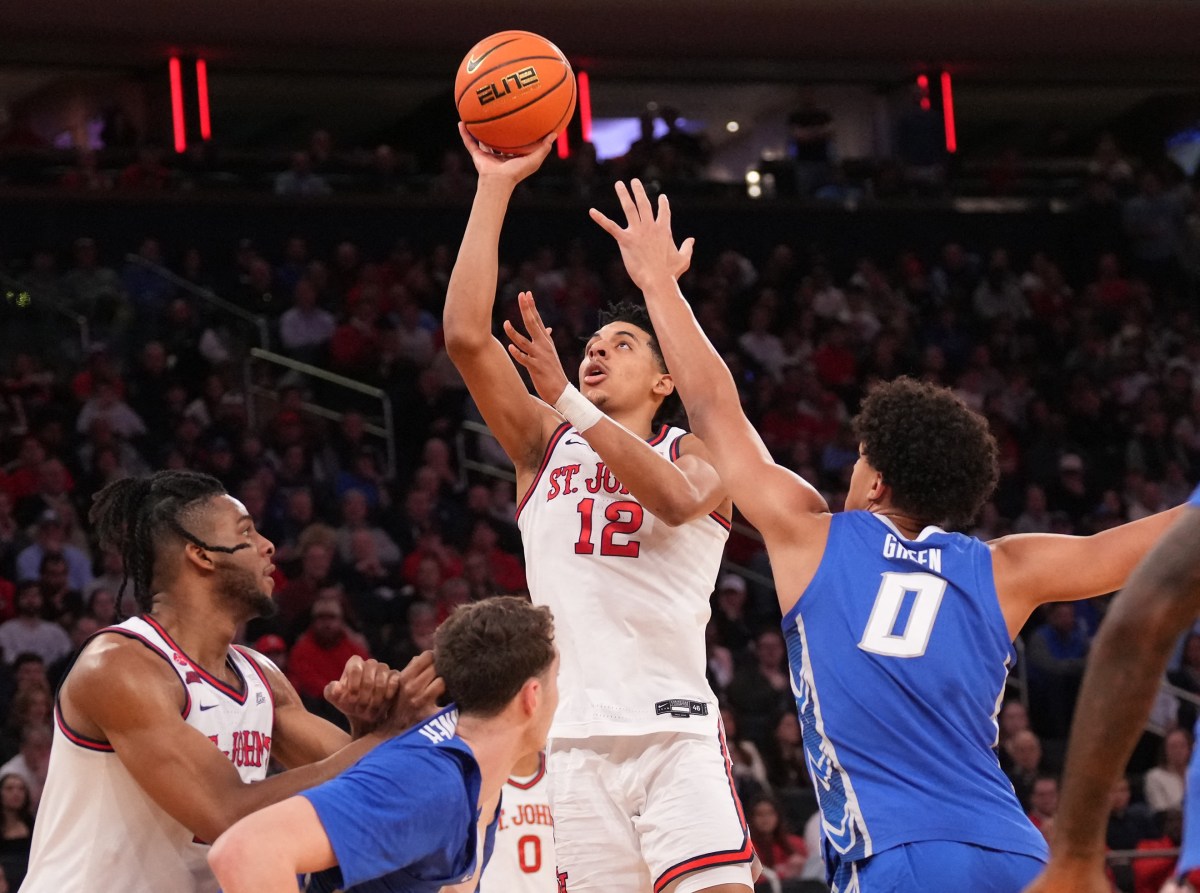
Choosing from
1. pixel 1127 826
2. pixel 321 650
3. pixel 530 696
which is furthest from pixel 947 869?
pixel 1127 826

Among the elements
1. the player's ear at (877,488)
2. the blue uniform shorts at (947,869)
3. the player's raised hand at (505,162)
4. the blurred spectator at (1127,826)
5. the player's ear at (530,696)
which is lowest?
the blurred spectator at (1127,826)

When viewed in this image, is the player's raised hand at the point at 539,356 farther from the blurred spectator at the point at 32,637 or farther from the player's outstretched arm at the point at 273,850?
the blurred spectator at the point at 32,637

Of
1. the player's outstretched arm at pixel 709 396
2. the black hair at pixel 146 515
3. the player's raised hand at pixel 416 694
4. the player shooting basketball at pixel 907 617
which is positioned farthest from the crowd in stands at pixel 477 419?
the player shooting basketball at pixel 907 617

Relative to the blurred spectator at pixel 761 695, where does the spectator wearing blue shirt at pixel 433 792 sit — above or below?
→ above

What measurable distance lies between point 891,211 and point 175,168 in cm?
761

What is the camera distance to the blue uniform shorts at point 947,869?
128 inches

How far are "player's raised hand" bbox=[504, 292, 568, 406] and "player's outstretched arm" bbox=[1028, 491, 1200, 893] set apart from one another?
2.44 meters

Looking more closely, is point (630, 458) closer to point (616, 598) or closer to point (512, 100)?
point (616, 598)

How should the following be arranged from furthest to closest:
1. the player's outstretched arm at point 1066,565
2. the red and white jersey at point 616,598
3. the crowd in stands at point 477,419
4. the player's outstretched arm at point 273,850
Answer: the crowd in stands at point 477,419, the red and white jersey at point 616,598, the player's outstretched arm at point 1066,565, the player's outstretched arm at point 273,850

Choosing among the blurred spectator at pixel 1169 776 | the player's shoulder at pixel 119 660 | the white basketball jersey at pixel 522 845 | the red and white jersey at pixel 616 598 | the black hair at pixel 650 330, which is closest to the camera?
Result: the player's shoulder at pixel 119 660

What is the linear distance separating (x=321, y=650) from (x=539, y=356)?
18.3 feet

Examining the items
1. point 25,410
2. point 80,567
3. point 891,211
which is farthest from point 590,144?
point 80,567

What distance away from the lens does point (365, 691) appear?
375 centimetres

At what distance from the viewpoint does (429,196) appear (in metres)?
16.6
